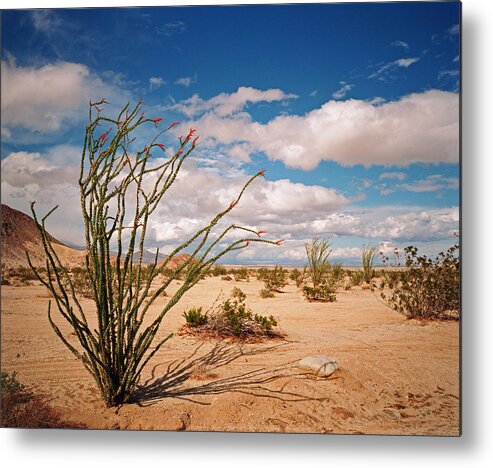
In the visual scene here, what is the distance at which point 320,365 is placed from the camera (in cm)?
383

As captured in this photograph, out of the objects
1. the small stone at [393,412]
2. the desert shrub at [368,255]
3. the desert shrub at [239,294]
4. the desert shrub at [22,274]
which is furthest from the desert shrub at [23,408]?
the desert shrub at [368,255]

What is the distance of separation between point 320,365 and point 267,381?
0.49 m

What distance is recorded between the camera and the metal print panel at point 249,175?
363 centimetres

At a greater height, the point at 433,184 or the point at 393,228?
the point at 433,184

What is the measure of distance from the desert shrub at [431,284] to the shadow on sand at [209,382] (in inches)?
64.8

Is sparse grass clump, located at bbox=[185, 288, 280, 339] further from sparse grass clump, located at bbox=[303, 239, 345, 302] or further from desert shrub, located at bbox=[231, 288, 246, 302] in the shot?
sparse grass clump, located at bbox=[303, 239, 345, 302]

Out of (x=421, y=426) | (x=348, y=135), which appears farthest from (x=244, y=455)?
(x=348, y=135)

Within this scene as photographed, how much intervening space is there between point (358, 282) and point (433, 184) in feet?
16.7

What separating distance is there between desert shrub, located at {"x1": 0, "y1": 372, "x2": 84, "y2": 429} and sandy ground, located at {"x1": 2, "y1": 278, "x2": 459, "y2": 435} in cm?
8

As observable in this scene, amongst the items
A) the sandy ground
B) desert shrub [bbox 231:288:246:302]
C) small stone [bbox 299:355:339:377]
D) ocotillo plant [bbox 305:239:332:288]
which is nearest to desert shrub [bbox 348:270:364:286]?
ocotillo plant [bbox 305:239:332:288]

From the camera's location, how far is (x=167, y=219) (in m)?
4.34

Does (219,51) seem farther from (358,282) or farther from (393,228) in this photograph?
(358,282)

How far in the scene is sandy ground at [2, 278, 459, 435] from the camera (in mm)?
3516

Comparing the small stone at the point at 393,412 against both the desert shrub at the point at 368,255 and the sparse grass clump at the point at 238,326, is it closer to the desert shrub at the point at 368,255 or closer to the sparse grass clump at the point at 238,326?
the desert shrub at the point at 368,255
